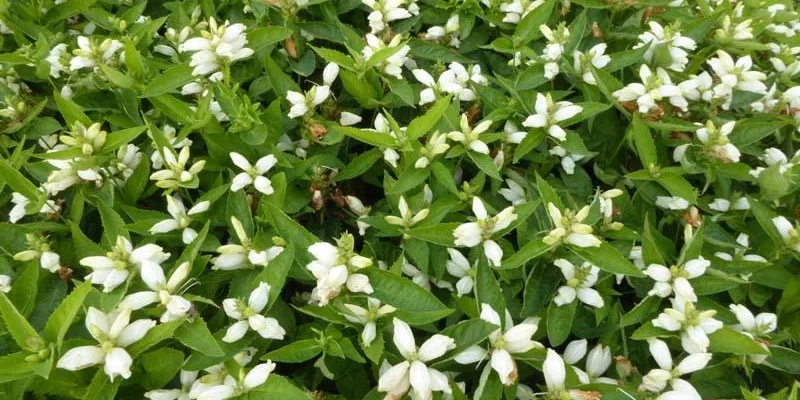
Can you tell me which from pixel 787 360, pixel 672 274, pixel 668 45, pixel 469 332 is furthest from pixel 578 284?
pixel 668 45

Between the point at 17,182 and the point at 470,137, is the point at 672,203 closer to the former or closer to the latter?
the point at 470,137

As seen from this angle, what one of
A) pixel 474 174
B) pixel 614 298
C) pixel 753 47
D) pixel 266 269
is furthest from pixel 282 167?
pixel 753 47

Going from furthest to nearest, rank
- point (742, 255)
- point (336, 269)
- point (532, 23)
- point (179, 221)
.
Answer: point (532, 23), point (742, 255), point (179, 221), point (336, 269)

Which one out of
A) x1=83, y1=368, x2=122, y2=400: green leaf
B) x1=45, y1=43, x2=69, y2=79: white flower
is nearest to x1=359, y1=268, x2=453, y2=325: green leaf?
x1=83, y1=368, x2=122, y2=400: green leaf

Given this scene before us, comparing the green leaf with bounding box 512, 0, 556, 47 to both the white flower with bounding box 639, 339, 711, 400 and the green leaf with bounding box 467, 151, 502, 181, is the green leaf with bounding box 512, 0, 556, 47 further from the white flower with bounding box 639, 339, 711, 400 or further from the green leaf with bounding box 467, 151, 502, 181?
the white flower with bounding box 639, 339, 711, 400

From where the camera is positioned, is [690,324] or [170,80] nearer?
[690,324]

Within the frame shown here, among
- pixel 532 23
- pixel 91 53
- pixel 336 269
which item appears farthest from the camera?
pixel 532 23

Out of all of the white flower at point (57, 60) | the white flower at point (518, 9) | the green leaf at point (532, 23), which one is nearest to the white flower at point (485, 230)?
the green leaf at point (532, 23)

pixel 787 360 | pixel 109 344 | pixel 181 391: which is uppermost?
pixel 109 344
